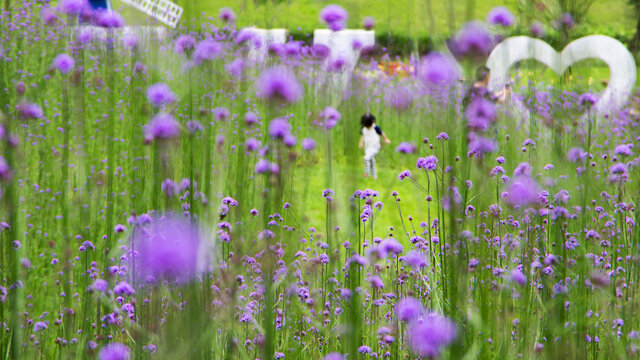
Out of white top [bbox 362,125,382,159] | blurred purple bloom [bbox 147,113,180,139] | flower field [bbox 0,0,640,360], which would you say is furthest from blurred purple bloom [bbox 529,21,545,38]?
white top [bbox 362,125,382,159]

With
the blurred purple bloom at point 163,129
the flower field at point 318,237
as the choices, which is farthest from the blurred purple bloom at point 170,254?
the blurred purple bloom at point 163,129

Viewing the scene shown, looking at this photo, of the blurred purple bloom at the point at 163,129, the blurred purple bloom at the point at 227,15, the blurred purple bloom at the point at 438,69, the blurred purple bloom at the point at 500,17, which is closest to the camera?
the blurred purple bloom at the point at 163,129

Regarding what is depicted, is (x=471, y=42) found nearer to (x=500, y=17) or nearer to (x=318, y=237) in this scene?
(x=500, y=17)

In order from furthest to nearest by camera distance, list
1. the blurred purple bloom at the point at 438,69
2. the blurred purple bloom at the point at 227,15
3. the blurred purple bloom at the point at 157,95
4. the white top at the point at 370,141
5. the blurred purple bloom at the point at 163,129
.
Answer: the white top at the point at 370,141 → the blurred purple bloom at the point at 227,15 → the blurred purple bloom at the point at 157,95 → the blurred purple bloom at the point at 438,69 → the blurred purple bloom at the point at 163,129

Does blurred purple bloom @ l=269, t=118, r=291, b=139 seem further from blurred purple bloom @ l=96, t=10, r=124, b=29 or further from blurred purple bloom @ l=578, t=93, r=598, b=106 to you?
blurred purple bloom @ l=96, t=10, r=124, b=29

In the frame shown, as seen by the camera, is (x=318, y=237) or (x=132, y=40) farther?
(x=318, y=237)

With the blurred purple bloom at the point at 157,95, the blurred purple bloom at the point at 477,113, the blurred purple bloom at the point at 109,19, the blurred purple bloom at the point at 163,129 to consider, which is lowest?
the blurred purple bloom at the point at 163,129

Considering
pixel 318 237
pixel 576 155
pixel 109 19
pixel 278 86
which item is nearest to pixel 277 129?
pixel 278 86

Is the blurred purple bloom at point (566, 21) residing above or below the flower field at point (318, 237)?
above

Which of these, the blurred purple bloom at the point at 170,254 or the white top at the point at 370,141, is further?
the white top at the point at 370,141

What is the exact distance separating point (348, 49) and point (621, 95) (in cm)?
490

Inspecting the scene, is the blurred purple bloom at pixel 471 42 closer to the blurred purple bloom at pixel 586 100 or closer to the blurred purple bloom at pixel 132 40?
the blurred purple bloom at pixel 586 100

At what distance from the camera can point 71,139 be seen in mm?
3312

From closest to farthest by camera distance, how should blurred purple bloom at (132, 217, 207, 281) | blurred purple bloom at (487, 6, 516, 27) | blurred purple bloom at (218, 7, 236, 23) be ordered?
1. blurred purple bloom at (132, 217, 207, 281)
2. blurred purple bloom at (487, 6, 516, 27)
3. blurred purple bloom at (218, 7, 236, 23)
